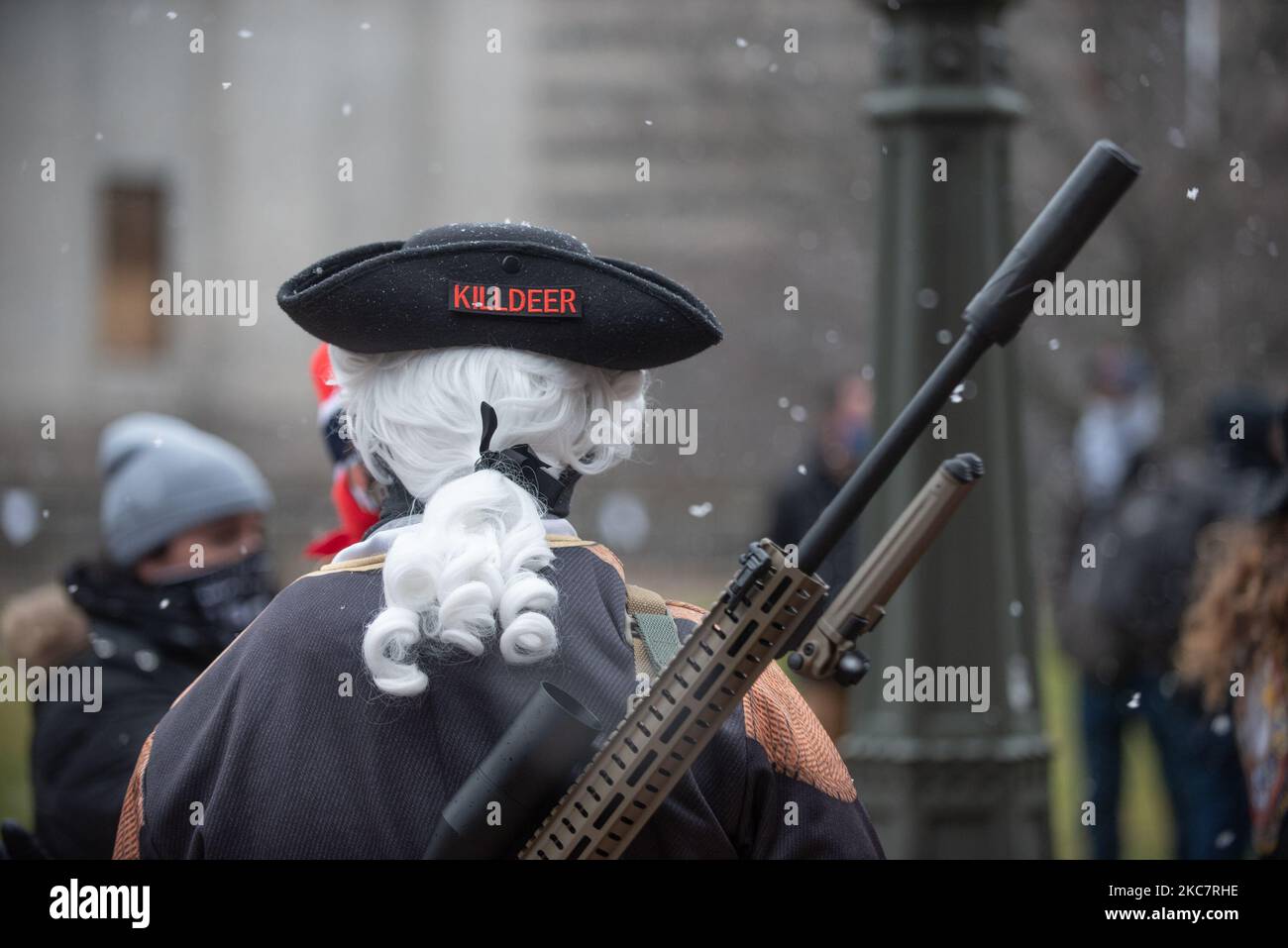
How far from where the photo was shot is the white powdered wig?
208 cm

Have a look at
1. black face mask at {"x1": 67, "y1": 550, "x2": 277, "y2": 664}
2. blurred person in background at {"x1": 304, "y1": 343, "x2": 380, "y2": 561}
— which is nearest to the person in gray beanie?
black face mask at {"x1": 67, "y1": 550, "x2": 277, "y2": 664}

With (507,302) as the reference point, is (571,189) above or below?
above

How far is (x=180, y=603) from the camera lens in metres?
3.73

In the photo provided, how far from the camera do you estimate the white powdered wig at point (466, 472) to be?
2.08 metres

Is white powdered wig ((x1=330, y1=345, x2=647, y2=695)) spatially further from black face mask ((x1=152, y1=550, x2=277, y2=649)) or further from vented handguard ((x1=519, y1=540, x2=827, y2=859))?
black face mask ((x1=152, y1=550, x2=277, y2=649))

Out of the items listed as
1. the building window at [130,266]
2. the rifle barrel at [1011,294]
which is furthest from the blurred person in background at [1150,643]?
the building window at [130,266]

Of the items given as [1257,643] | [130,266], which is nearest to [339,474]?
[1257,643]

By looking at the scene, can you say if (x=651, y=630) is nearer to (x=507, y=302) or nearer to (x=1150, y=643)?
(x=507, y=302)

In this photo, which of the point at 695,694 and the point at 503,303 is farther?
the point at 503,303

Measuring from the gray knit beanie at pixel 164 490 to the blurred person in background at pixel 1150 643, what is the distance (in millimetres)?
3103

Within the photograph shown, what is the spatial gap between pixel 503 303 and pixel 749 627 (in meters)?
0.51

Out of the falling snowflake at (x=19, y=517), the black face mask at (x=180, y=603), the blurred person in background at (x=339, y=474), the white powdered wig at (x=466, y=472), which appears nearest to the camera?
the white powdered wig at (x=466, y=472)

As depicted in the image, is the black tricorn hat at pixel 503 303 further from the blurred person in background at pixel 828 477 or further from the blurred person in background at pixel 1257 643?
the blurred person in background at pixel 828 477
